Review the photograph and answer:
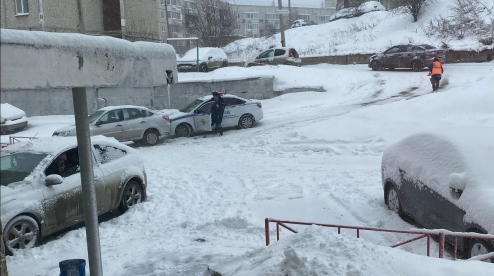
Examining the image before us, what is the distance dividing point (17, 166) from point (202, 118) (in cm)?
1020

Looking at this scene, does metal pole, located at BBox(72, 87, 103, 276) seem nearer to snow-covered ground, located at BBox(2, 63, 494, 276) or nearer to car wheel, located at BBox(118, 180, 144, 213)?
snow-covered ground, located at BBox(2, 63, 494, 276)

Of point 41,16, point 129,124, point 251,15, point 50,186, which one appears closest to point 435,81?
point 129,124

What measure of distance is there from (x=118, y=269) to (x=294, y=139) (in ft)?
31.2

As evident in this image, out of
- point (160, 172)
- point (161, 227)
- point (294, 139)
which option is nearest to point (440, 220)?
point (161, 227)

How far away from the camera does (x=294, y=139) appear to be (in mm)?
15180

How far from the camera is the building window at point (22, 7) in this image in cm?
882

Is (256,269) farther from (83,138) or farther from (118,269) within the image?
(118,269)

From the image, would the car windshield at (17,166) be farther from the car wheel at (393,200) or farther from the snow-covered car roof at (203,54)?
the snow-covered car roof at (203,54)

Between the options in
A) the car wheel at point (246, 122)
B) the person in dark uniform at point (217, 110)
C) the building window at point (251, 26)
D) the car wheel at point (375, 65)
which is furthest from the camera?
the building window at point (251, 26)

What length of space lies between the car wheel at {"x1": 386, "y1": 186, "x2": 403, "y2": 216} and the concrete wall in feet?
49.1

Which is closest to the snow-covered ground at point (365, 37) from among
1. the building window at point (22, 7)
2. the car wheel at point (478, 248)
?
the car wheel at point (478, 248)

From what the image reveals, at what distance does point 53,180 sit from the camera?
23.7ft

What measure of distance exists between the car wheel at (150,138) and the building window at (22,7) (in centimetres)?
756

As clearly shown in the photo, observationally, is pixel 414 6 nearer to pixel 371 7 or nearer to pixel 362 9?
pixel 371 7
